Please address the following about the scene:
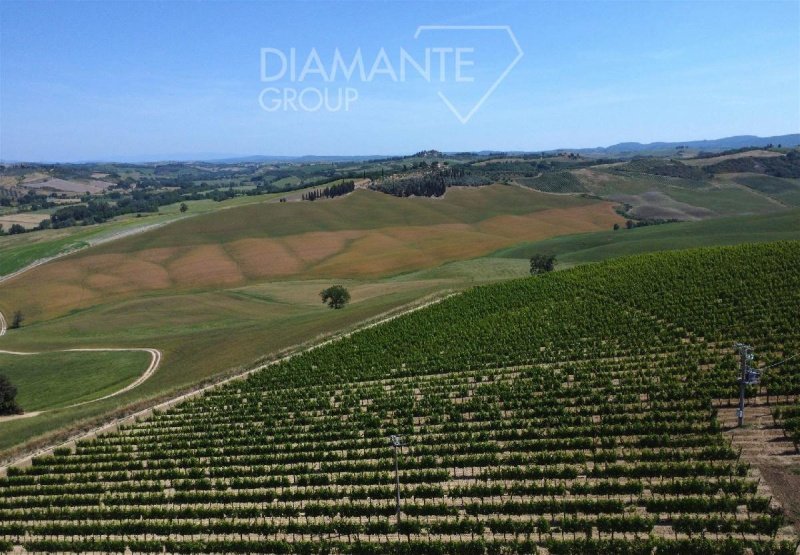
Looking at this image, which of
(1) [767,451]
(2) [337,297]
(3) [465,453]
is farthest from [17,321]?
(1) [767,451]

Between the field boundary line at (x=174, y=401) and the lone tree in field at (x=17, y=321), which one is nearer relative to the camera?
the field boundary line at (x=174, y=401)

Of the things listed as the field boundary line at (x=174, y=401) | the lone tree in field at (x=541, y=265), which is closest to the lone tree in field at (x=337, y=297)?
the field boundary line at (x=174, y=401)

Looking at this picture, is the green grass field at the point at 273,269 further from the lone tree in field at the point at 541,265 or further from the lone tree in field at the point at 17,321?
the lone tree in field at the point at 541,265

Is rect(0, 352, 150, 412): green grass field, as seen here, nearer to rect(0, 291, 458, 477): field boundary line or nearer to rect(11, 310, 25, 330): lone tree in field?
rect(0, 291, 458, 477): field boundary line

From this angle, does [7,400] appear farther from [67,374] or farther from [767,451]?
[767,451]

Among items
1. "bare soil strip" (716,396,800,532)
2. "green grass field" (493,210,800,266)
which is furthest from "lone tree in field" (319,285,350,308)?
"bare soil strip" (716,396,800,532)

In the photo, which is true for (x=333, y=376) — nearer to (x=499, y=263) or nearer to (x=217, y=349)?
(x=217, y=349)
